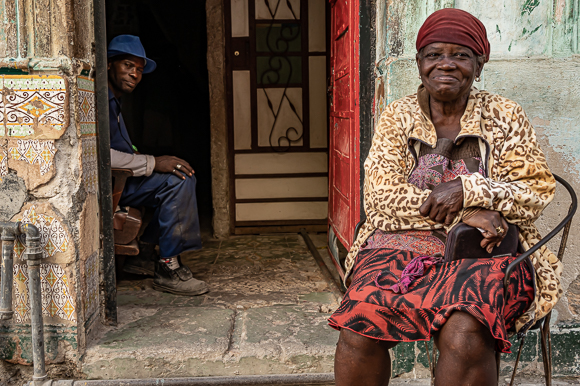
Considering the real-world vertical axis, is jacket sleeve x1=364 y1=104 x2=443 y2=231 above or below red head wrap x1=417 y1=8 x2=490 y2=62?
below

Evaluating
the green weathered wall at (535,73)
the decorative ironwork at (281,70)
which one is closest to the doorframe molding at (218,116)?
the decorative ironwork at (281,70)

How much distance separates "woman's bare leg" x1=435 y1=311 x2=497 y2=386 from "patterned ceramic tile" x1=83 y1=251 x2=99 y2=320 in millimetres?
1766

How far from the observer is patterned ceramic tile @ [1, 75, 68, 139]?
239 centimetres

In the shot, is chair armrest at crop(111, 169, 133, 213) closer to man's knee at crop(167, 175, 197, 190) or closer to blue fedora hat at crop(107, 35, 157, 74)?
man's knee at crop(167, 175, 197, 190)

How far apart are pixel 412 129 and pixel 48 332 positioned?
1.94 m

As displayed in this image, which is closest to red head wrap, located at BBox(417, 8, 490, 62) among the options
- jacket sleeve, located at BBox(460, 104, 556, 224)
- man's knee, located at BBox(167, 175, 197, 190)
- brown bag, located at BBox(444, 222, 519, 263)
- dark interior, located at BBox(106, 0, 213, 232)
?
jacket sleeve, located at BBox(460, 104, 556, 224)

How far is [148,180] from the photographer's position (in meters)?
3.51

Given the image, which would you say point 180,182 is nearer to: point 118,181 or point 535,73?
point 118,181

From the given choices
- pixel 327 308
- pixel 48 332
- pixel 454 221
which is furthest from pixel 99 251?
pixel 454 221

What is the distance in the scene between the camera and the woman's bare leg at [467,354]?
5.29ft

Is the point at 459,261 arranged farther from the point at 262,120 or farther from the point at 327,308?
the point at 262,120

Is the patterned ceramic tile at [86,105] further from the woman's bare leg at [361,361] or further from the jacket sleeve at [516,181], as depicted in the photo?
the jacket sleeve at [516,181]

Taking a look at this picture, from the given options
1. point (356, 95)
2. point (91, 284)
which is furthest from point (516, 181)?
point (91, 284)

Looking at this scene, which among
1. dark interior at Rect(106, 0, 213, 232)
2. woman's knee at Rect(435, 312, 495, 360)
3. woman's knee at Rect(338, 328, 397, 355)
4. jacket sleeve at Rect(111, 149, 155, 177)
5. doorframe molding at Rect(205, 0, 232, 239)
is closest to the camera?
woman's knee at Rect(435, 312, 495, 360)
